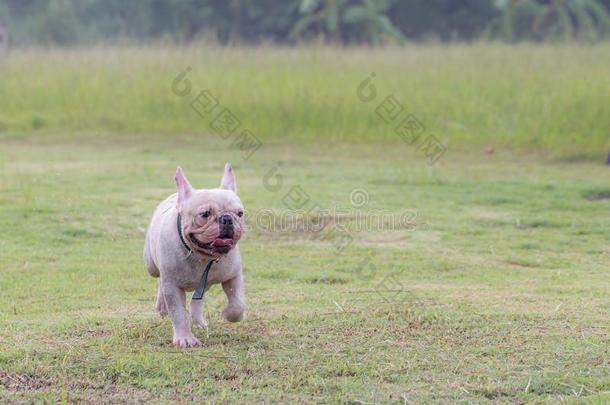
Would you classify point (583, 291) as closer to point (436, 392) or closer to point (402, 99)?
point (436, 392)

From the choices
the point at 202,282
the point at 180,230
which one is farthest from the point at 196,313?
the point at 180,230

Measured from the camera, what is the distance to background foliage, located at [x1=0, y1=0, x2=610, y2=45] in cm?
2747

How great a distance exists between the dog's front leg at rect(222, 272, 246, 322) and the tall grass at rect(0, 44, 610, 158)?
30.9ft

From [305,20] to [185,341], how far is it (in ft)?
76.5

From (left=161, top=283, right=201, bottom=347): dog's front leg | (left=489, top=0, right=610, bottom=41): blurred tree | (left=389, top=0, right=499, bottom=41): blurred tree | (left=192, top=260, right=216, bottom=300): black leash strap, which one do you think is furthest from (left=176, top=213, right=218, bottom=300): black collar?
(left=389, top=0, right=499, bottom=41): blurred tree

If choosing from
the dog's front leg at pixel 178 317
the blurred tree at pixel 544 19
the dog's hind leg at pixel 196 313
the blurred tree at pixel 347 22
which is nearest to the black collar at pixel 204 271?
the dog's front leg at pixel 178 317

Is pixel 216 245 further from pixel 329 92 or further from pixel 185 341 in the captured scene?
pixel 329 92

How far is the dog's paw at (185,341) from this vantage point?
5.28 meters

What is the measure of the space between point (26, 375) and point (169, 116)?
1186cm

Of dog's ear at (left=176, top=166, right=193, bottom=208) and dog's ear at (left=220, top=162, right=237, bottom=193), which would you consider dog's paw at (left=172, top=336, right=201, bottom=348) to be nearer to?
dog's ear at (left=176, top=166, right=193, bottom=208)

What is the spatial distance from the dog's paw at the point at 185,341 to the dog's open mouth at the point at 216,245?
1.71 feet

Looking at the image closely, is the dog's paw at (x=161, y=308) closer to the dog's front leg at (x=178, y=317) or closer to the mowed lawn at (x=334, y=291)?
the mowed lawn at (x=334, y=291)

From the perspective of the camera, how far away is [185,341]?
17.4 feet

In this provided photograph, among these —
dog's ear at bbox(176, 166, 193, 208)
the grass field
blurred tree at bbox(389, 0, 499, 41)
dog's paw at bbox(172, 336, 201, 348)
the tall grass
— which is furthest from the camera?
blurred tree at bbox(389, 0, 499, 41)
